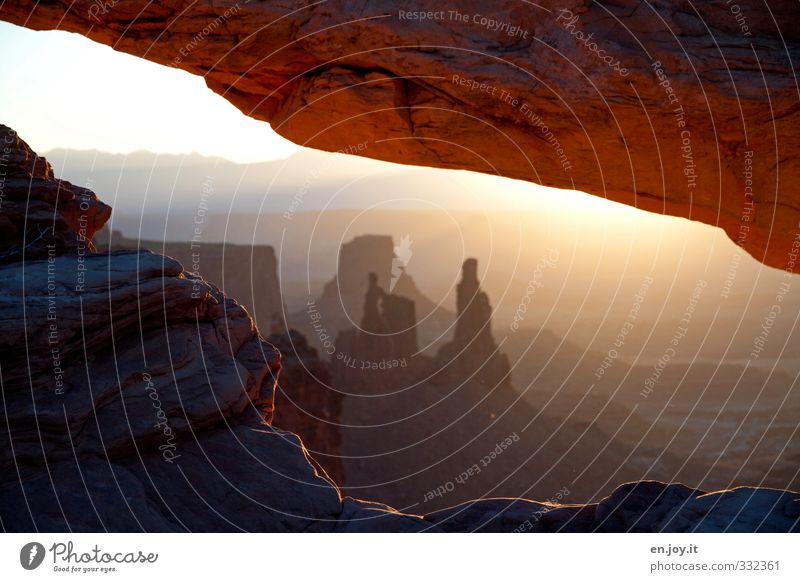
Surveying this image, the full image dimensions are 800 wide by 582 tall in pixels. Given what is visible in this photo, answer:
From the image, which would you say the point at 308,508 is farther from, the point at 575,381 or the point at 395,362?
the point at 575,381

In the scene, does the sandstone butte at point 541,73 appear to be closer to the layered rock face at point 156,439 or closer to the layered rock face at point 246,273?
the layered rock face at point 156,439

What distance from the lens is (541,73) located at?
42.5 ft

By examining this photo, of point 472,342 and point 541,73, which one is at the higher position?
point 541,73

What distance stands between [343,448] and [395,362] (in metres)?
24.3

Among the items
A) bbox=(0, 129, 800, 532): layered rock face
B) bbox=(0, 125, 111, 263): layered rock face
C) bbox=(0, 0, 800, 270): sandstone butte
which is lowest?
bbox=(0, 129, 800, 532): layered rock face

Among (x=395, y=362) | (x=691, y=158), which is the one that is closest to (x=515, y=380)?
(x=395, y=362)

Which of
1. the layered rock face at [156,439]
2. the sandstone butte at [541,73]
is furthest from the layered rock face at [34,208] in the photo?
the sandstone butte at [541,73]

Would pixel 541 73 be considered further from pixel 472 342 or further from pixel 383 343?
pixel 472 342

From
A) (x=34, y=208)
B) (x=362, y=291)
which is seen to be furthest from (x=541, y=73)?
(x=362, y=291)

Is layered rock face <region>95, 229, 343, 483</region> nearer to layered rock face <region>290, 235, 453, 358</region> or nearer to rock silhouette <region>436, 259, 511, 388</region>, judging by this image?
layered rock face <region>290, 235, 453, 358</region>

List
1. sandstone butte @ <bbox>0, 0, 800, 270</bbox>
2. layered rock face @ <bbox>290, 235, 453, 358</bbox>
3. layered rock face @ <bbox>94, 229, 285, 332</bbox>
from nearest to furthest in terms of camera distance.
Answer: sandstone butte @ <bbox>0, 0, 800, 270</bbox>, layered rock face @ <bbox>94, 229, 285, 332</bbox>, layered rock face @ <bbox>290, 235, 453, 358</bbox>

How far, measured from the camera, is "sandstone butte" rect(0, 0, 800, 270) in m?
12.8

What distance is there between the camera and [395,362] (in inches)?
3216

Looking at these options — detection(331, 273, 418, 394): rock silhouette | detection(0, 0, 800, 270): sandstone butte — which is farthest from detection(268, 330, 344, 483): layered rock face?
detection(0, 0, 800, 270): sandstone butte
